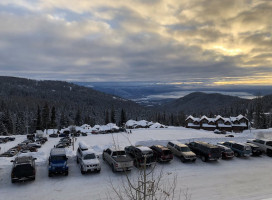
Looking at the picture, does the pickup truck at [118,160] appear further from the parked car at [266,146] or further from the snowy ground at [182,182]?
the parked car at [266,146]

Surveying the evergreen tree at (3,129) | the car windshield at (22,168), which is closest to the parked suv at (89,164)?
the car windshield at (22,168)

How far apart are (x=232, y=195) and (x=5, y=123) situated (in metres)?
90.0

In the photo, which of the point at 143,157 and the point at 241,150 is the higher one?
the point at 143,157

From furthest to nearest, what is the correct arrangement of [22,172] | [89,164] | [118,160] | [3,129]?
[3,129] → [118,160] → [89,164] → [22,172]

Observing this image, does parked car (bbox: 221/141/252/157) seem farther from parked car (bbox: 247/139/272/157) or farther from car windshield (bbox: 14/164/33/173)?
car windshield (bbox: 14/164/33/173)

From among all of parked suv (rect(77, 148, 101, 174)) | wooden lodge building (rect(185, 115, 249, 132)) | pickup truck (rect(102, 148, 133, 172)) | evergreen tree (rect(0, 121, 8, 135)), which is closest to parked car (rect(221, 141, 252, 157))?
pickup truck (rect(102, 148, 133, 172))

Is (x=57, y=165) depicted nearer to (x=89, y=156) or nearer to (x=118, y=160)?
(x=89, y=156)

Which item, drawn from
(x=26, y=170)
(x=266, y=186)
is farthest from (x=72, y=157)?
(x=266, y=186)

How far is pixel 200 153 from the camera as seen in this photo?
1845cm

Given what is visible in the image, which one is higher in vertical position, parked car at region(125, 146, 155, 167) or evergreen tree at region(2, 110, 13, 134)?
parked car at region(125, 146, 155, 167)

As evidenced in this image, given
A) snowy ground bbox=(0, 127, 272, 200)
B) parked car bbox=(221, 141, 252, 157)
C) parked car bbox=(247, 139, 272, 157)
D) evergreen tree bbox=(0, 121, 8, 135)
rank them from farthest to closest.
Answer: evergreen tree bbox=(0, 121, 8, 135), parked car bbox=(247, 139, 272, 157), parked car bbox=(221, 141, 252, 157), snowy ground bbox=(0, 127, 272, 200)

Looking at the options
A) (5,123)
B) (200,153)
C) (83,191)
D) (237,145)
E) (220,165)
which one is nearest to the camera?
(83,191)

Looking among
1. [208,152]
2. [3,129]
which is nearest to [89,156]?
[208,152]

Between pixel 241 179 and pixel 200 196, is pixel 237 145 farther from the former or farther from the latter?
pixel 200 196
